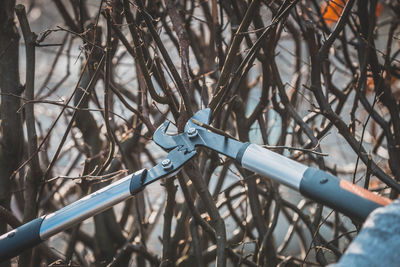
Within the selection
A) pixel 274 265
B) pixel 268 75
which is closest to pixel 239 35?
pixel 268 75

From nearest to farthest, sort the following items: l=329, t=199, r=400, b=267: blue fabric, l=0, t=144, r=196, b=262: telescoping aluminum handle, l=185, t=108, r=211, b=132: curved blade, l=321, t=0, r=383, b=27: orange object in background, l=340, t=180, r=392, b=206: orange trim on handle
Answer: l=329, t=199, r=400, b=267: blue fabric < l=340, t=180, r=392, b=206: orange trim on handle < l=0, t=144, r=196, b=262: telescoping aluminum handle < l=185, t=108, r=211, b=132: curved blade < l=321, t=0, r=383, b=27: orange object in background

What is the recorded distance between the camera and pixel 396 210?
2.44 ft

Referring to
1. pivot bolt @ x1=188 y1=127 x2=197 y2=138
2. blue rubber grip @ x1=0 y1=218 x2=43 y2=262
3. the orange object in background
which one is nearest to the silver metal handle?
pivot bolt @ x1=188 y1=127 x2=197 y2=138

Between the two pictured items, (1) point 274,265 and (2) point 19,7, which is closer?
(2) point 19,7

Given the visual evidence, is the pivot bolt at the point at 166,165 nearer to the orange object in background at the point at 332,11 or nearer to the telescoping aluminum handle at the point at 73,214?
the telescoping aluminum handle at the point at 73,214

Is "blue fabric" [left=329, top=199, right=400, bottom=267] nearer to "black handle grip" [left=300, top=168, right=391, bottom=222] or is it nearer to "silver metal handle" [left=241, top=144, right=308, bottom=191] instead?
"black handle grip" [left=300, top=168, right=391, bottom=222]

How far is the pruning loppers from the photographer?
2.82 ft

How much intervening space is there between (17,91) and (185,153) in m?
0.81

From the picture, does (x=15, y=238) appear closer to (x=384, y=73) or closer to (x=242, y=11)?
(x=242, y=11)

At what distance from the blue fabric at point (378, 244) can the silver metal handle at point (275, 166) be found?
0.61 ft

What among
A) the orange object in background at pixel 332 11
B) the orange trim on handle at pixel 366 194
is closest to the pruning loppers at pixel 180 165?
the orange trim on handle at pixel 366 194

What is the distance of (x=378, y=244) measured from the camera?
2.33ft

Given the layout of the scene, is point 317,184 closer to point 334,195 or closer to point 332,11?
point 334,195

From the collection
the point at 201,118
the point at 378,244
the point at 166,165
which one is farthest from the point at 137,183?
the point at 378,244
